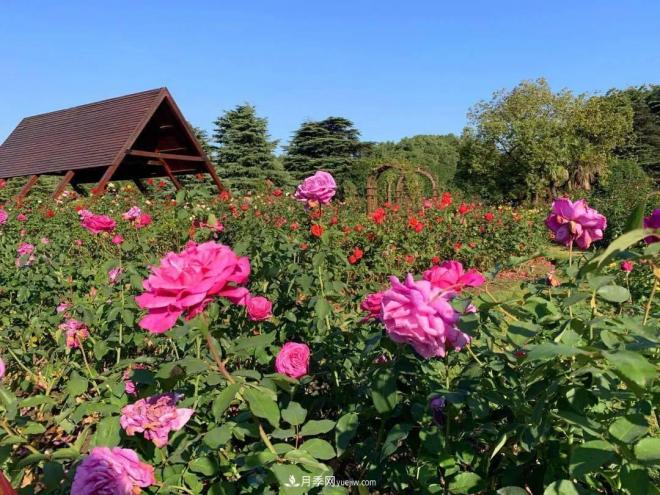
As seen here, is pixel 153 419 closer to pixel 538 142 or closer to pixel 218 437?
pixel 218 437

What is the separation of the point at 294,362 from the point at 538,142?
605 inches

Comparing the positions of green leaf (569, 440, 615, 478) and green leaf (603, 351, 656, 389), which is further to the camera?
green leaf (569, 440, 615, 478)

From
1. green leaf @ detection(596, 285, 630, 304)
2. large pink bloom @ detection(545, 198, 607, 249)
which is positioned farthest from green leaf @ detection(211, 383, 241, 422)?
large pink bloom @ detection(545, 198, 607, 249)

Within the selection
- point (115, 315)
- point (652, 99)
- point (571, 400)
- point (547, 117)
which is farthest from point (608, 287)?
point (652, 99)

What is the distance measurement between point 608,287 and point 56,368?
2.06m

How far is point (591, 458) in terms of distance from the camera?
632 millimetres

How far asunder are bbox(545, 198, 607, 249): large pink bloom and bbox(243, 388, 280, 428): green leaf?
2.64 feet

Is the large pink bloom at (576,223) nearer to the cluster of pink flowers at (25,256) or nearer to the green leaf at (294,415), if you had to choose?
the green leaf at (294,415)

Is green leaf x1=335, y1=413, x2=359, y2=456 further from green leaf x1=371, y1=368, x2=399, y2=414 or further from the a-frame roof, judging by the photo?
the a-frame roof

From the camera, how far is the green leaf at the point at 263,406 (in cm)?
75

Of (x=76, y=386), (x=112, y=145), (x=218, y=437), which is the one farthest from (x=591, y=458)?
(x=112, y=145)

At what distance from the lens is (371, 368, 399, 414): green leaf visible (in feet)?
2.83

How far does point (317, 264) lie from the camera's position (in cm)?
164

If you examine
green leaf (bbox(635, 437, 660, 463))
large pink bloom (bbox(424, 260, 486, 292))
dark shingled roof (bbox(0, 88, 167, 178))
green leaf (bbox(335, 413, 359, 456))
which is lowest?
green leaf (bbox(335, 413, 359, 456))
